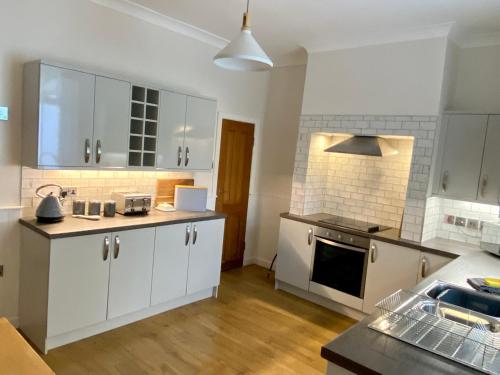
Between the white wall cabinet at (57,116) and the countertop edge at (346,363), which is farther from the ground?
the white wall cabinet at (57,116)

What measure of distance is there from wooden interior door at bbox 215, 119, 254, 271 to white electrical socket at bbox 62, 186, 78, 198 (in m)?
1.80

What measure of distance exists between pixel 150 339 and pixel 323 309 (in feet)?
6.24

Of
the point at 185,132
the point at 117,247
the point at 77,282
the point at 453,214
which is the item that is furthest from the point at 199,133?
the point at 453,214

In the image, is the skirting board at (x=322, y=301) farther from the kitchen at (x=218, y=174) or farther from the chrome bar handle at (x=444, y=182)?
the chrome bar handle at (x=444, y=182)

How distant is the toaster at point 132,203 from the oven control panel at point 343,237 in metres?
1.83

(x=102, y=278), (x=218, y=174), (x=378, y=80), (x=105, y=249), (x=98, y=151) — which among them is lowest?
(x=102, y=278)

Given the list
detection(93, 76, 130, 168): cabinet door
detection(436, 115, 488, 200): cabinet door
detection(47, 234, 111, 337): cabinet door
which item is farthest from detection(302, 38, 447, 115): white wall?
detection(47, 234, 111, 337): cabinet door

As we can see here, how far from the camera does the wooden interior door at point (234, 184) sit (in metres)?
4.83

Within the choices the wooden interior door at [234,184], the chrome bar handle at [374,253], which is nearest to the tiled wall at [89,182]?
the wooden interior door at [234,184]

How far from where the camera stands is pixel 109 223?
3211mm

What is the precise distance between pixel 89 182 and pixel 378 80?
2978mm

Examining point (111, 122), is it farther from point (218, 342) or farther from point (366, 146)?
point (366, 146)

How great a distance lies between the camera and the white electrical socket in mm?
3342

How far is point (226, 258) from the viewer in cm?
506
